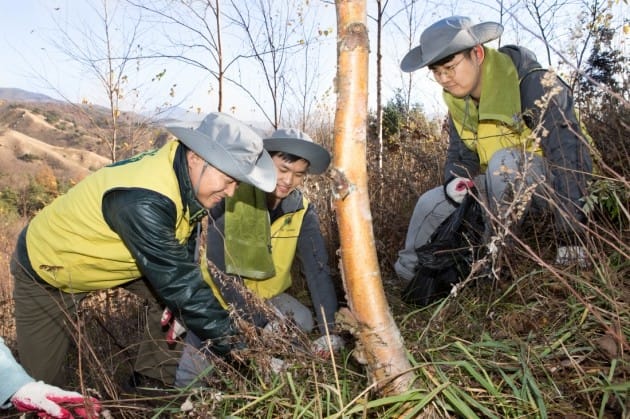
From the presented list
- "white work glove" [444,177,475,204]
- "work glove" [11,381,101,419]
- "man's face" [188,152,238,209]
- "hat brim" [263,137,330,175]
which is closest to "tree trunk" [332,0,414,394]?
"man's face" [188,152,238,209]

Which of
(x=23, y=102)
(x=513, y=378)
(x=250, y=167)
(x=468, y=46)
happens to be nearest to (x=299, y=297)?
(x=250, y=167)

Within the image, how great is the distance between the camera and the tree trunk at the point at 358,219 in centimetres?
132

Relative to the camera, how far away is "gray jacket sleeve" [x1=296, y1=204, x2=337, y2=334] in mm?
2723

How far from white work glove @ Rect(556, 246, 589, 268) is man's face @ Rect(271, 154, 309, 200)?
1338 millimetres

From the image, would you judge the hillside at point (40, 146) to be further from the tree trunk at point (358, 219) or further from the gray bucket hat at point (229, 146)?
the tree trunk at point (358, 219)

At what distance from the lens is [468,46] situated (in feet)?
8.13

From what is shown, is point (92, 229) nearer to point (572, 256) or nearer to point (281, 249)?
point (281, 249)

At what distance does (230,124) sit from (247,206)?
1.88 ft

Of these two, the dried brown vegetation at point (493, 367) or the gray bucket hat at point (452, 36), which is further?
the gray bucket hat at point (452, 36)

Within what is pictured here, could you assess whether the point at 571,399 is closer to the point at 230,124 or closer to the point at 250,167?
the point at 250,167

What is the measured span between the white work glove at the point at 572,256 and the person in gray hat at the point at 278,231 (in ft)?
3.82

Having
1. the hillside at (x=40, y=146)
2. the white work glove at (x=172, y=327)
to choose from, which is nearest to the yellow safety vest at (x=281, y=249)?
the white work glove at (x=172, y=327)

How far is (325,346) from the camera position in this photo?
1866 mm

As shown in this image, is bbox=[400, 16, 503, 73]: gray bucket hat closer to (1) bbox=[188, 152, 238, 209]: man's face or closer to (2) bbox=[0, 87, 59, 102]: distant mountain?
(1) bbox=[188, 152, 238, 209]: man's face
